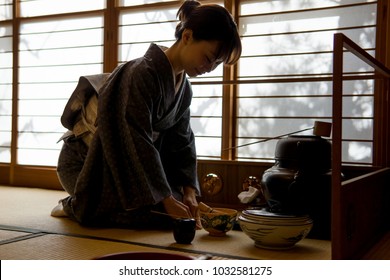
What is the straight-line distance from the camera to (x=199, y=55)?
220cm

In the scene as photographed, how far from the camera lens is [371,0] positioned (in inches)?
125

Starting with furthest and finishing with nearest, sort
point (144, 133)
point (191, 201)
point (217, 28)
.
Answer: point (191, 201)
point (144, 133)
point (217, 28)

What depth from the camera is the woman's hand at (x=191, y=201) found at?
2.36m

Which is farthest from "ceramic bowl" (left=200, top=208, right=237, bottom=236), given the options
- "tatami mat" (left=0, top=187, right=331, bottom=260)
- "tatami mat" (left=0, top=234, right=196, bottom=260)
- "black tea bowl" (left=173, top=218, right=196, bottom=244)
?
"tatami mat" (left=0, top=234, right=196, bottom=260)

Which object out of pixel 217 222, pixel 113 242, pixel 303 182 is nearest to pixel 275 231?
pixel 217 222

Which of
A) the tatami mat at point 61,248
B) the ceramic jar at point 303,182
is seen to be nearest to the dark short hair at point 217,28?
the ceramic jar at point 303,182

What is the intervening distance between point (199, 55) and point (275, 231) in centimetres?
86

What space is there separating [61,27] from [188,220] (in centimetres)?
313

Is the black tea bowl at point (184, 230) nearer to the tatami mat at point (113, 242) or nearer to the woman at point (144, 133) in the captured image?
the tatami mat at point (113, 242)

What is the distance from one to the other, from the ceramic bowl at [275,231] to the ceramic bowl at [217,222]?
0.22 meters

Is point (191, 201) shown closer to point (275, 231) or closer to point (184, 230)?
point (184, 230)

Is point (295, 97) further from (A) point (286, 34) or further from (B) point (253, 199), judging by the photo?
(B) point (253, 199)
